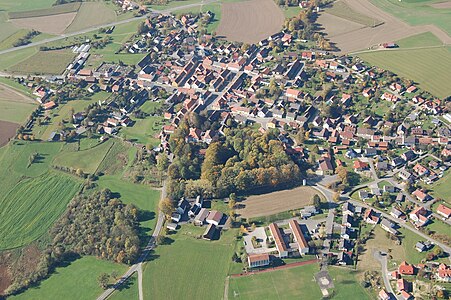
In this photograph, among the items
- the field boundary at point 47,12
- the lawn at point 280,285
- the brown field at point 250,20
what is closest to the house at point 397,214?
the lawn at point 280,285

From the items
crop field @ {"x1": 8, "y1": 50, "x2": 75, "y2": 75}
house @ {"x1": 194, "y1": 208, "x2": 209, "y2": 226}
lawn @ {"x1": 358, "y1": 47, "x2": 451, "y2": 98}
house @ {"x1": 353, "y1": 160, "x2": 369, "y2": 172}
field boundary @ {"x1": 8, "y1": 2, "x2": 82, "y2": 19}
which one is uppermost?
field boundary @ {"x1": 8, "y1": 2, "x2": 82, "y2": 19}

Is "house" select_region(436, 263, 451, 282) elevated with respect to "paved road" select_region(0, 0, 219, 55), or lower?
lower

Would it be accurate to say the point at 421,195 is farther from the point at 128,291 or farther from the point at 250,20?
the point at 250,20

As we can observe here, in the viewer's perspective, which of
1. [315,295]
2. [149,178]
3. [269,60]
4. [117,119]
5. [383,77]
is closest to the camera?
[315,295]

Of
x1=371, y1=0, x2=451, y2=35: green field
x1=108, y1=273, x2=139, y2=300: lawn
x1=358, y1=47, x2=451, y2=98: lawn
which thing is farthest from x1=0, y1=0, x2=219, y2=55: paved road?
x1=108, y1=273, x2=139, y2=300: lawn

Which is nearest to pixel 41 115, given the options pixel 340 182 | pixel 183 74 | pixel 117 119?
pixel 117 119

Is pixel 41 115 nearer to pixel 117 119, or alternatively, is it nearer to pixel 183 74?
pixel 117 119

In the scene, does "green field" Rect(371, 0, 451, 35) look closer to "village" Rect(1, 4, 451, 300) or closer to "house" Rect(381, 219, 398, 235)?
"village" Rect(1, 4, 451, 300)
